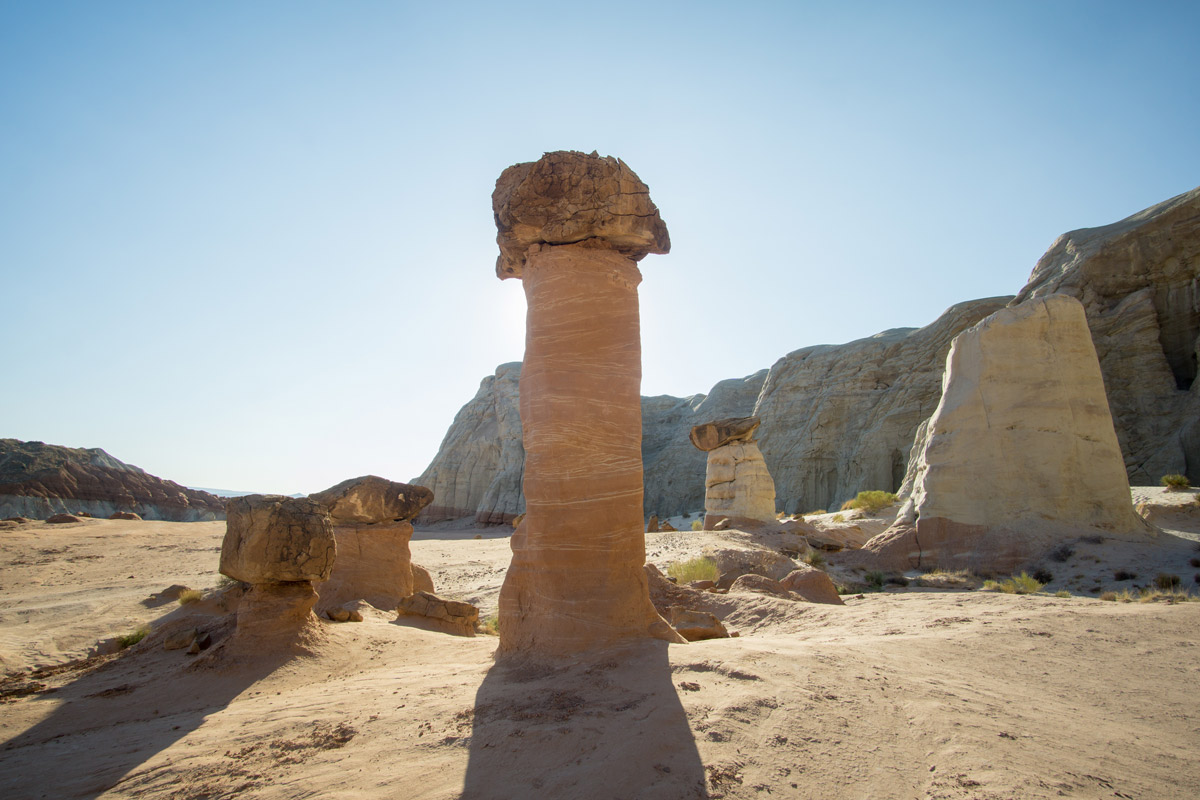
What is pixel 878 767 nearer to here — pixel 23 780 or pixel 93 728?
pixel 23 780

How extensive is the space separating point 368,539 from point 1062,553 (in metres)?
10.3

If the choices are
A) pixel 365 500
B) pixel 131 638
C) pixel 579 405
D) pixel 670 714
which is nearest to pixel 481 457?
pixel 365 500

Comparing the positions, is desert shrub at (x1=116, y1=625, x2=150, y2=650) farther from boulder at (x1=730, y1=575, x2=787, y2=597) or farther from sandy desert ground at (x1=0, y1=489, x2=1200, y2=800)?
boulder at (x1=730, y1=575, x2=787, y2=597)

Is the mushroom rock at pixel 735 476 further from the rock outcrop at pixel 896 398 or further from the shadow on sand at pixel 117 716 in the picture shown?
the rock outcrop at pixel 896 398

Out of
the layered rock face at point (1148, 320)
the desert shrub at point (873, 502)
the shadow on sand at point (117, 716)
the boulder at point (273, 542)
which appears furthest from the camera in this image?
the layered rock face at point (1148, 320)

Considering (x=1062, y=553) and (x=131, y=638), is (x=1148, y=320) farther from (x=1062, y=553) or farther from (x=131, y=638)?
(x=131, y=638)

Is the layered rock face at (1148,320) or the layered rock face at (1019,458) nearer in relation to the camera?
the layered rock face at (1019,458)

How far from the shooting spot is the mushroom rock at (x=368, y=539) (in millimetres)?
8906

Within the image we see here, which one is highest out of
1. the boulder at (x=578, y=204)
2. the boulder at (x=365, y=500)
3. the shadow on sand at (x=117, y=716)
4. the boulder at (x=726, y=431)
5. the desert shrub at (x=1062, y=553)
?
the boulder at (x=578, y=204)

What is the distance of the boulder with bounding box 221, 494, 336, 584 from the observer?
585 cm

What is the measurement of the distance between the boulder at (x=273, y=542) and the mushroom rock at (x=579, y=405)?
2101mm

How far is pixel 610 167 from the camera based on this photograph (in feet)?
18.9

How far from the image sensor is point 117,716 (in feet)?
15.9

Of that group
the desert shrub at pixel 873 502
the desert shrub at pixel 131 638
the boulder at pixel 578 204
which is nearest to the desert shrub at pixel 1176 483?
the desert shrub at pixel 873 502
